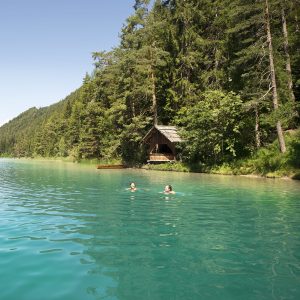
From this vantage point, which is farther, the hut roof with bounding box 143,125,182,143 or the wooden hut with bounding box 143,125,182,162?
the wooden hut with bounding box 143,125,182,162

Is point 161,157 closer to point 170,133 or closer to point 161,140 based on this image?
point 161,140

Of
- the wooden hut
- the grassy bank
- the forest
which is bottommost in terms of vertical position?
the grassy bank

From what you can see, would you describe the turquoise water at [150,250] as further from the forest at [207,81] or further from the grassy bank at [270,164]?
the forest at [207,81]

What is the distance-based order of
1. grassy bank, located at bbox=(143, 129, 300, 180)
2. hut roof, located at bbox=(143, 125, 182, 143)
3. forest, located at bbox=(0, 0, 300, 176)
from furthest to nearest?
hut roof, located at bbox=(143, 125, 182, 143) → forest, located at bbox=(0, 0, 300, 176) → grassy bank, located at bbox=(143, 129, 300, 180)

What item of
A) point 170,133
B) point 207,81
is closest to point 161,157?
point 170,133

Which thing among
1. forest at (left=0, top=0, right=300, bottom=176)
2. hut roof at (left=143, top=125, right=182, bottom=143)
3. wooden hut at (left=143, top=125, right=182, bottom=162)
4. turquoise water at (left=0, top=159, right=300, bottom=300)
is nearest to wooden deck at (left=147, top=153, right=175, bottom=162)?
wooden hut at (left=143, top=125, right=182, bottom=162)

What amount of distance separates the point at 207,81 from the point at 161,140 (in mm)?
10975

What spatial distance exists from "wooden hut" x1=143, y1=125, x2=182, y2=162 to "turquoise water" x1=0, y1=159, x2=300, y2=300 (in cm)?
2858

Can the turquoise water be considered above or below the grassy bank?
below

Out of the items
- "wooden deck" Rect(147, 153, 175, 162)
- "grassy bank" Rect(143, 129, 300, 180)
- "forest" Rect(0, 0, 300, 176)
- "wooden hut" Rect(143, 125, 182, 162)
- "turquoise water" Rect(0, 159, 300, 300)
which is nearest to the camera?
"turquoise water" Rect(0, 159, 300, 300)

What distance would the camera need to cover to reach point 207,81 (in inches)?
1993

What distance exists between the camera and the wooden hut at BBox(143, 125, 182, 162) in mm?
46344

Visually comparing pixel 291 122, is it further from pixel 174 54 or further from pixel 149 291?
pixel 149 291

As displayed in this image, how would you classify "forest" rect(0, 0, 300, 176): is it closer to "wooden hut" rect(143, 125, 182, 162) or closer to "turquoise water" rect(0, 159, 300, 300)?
"wooden hut" rect(143, 125, 182, 162)
